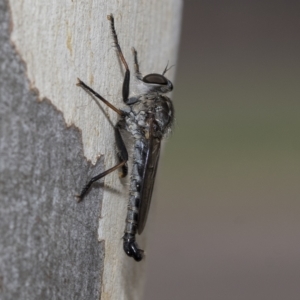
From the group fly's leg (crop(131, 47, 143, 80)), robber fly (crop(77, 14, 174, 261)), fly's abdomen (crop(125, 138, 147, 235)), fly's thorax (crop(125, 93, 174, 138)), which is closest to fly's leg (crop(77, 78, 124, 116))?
robber fly (crop(77, 14, 174, 261))

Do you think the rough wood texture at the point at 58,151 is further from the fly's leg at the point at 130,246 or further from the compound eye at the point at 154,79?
the compound eye at the point at 154,79

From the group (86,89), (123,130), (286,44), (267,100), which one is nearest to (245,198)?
(267,100)

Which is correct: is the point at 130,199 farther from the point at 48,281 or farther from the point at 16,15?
the point at 16,15

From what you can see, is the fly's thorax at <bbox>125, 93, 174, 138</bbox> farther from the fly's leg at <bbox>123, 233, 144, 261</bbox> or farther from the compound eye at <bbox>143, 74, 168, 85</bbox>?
the fly's leg at <bbox>123, 233, 144, 261</bbox>

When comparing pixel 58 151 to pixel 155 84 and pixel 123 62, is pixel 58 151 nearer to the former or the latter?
pixel 123 62

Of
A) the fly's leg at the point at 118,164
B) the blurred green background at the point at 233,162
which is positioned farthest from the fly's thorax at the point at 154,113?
the blurred green background at the point at 233,162

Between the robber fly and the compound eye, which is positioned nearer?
the robber fly

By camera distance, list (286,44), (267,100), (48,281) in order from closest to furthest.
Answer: (48,281)
(267,100)
(286,44)

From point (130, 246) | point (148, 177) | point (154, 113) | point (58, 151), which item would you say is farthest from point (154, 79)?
point (58, 151)
